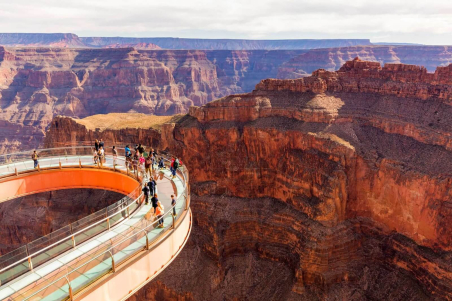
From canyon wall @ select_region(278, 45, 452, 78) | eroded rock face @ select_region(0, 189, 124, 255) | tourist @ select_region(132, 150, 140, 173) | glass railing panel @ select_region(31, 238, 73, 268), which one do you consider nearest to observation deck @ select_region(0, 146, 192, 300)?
glass railing panel @ select_region(31, 238, 73, 268)

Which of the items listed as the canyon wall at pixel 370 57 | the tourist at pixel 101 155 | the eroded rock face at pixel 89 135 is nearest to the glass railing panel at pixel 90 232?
the tourist at pixel 101 155

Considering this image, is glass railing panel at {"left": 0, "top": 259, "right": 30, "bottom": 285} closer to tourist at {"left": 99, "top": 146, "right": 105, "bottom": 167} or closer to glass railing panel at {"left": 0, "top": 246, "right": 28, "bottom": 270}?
glass railing panel at {"left": 0, "top": 246, "right": 28, "bottom": 270}

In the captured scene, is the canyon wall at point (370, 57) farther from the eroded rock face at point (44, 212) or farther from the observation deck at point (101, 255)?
the observation deck at point (101, 255)

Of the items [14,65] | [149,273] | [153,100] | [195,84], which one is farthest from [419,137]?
[14,65]

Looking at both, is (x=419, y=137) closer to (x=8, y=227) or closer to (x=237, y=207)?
(x=237, y=207)

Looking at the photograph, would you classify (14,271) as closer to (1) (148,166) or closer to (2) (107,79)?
(1) (148,166)

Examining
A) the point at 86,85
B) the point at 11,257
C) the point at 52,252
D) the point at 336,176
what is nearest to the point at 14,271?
the point at 11,257
